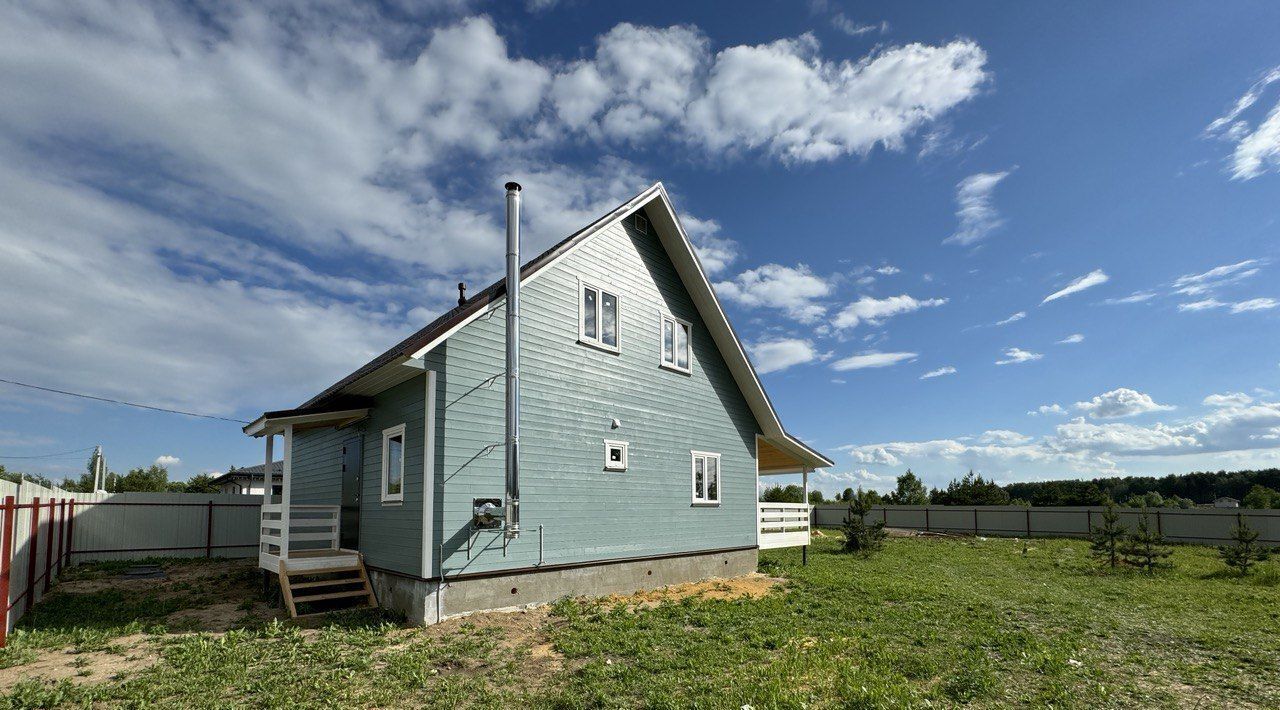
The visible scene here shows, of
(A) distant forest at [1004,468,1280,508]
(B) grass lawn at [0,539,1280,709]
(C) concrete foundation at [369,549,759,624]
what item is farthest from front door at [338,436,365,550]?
(A) distant forest at [1004,468,1280,508]

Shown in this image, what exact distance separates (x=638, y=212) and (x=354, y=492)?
27.7ft

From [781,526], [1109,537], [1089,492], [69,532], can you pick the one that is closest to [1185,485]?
[1089,492]

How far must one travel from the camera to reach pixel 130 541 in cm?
2088

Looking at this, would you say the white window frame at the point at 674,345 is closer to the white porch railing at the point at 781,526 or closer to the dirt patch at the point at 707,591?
the white porch railing at the point at 781,526

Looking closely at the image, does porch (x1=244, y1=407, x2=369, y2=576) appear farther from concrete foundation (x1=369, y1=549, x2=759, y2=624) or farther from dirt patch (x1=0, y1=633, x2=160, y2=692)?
dirt patch (x1=0, y1=633, x2=160, y2=692)

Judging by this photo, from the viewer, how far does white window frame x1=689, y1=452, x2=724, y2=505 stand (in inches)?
622

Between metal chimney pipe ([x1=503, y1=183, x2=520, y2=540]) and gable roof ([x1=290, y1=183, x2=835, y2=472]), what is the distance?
0.52 meters

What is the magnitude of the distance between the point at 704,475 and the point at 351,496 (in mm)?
7840

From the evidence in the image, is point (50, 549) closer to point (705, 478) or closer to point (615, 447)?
point (615, 447)

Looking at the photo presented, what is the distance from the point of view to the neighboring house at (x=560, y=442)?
11062mm

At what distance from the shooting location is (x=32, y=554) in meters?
12.0

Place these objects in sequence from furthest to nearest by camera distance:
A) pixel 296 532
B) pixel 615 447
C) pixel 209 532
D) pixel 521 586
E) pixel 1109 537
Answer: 1. pixel 209 532
2. pixel 1109 537
3. pixel 296 532
4. pixel 615 447
5. pixel 521 586

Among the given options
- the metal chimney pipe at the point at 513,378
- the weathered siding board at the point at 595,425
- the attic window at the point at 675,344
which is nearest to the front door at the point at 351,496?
the weathered siding board at the point at 595,425

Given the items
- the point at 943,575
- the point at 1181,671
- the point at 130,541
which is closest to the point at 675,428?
the point at 943,575
